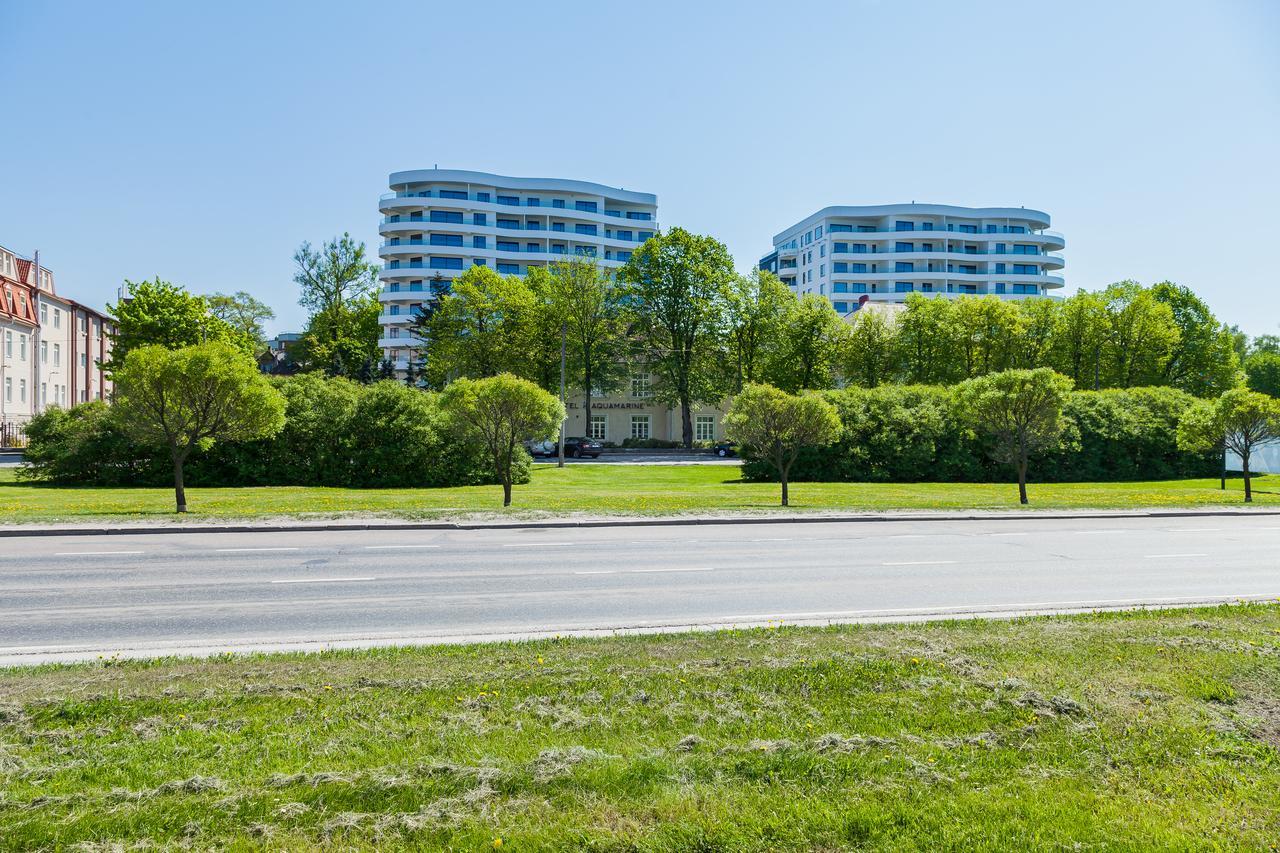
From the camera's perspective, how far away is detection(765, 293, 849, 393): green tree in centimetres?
6056

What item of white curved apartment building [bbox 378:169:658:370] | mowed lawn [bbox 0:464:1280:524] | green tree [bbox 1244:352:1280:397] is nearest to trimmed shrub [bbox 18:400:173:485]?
mowed lawn [bbox 0:464:1280:524]

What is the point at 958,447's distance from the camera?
3712 cm

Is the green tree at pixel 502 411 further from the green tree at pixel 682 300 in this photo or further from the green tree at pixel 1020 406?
the green tree at pixel 682 300

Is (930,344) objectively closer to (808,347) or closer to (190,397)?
(808,347)

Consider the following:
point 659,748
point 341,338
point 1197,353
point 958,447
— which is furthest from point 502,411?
point 341,338

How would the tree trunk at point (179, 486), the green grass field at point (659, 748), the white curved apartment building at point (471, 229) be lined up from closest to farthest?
the green grass field at point (659, 748), the tree trunk at point (179, 486), the white curved apartment building at point (471, 229)

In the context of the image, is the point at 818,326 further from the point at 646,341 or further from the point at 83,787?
the point at 83,787

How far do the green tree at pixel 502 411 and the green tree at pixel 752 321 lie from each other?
40535mm

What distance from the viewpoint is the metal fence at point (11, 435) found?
51213mm

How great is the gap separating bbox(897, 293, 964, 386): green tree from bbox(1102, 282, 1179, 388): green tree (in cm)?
1099

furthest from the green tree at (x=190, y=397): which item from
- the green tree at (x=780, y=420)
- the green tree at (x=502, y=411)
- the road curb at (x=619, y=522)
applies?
the green tree at (x=780, y=420)

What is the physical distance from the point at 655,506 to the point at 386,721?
1633cm

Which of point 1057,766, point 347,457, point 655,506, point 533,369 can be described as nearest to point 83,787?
point 1057,766

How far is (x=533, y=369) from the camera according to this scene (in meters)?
60.1
